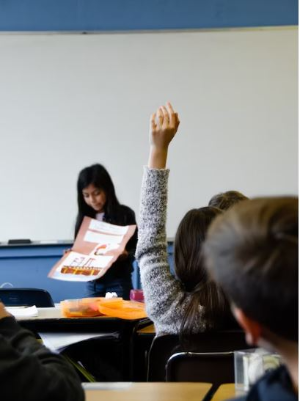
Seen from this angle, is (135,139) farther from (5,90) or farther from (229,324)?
(229,324)

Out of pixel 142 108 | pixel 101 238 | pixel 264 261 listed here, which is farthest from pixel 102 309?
pixel 142 108

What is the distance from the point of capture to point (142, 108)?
168 inches

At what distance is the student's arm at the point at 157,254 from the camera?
64.5 inches

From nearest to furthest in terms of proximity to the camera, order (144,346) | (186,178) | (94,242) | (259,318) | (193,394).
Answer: (259,318), (193,394), (144,346), (94,242), (186,178)

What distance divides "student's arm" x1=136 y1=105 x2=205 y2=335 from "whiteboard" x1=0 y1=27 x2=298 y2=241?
261 centimetres

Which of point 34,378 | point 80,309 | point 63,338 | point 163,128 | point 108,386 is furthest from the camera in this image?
point 80,309

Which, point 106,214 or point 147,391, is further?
point 106,214

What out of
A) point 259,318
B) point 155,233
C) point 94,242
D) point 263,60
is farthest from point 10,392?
point 263,60

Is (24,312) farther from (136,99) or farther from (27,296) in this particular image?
(136,99)

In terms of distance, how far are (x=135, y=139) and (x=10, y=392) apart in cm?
342

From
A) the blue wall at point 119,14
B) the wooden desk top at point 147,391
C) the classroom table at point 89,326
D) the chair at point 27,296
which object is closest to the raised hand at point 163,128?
the wooden desk top at point 147,391

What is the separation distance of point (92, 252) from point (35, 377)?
1820 mm

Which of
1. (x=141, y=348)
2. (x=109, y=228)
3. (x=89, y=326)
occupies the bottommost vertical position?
(x=141, y=348)

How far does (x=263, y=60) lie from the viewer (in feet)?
14.0
